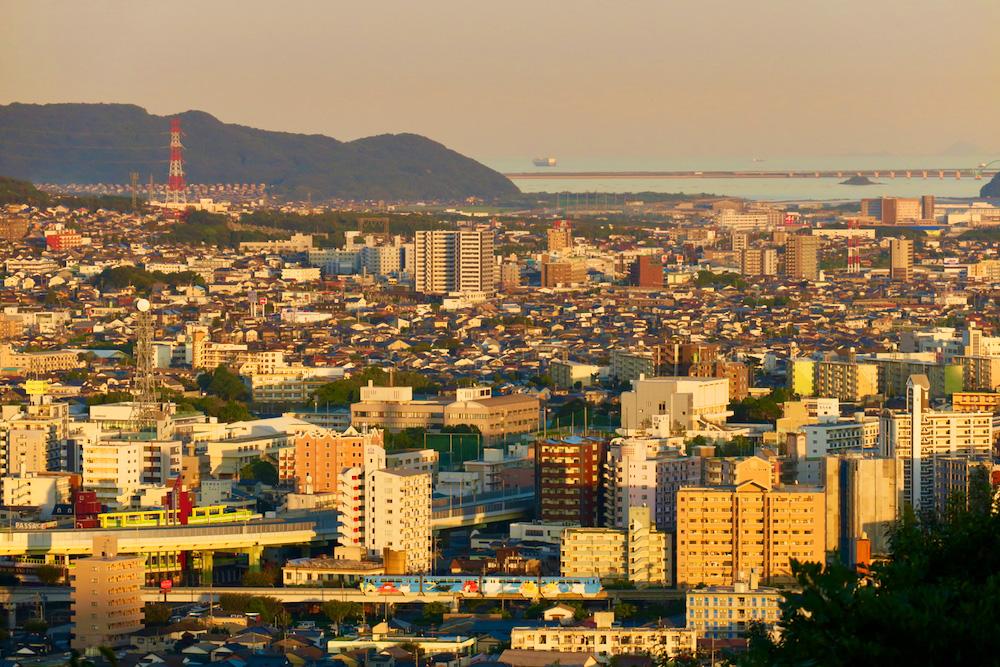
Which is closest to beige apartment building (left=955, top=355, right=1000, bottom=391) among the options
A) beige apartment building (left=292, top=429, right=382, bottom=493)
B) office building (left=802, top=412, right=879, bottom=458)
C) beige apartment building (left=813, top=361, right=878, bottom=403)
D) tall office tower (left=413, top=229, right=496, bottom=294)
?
beige apartment building (left=813, top=361, right=878, bottom=403)

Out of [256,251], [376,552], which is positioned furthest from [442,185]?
[376,552]

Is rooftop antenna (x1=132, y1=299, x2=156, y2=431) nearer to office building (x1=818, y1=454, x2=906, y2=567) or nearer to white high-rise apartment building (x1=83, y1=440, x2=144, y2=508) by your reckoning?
white high-rise apartment building (x1=83, y1=440, x2=144, y2=508)

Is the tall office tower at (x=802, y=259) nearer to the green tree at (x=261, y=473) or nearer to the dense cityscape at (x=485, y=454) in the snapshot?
the dense cityscape at (x=485, y=454)

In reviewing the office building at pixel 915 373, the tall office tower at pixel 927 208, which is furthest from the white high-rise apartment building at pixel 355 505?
the tall office tower at pixel 927 208

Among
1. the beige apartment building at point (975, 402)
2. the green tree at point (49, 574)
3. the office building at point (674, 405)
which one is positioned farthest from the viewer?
the beige apartment building at point (975, 402)

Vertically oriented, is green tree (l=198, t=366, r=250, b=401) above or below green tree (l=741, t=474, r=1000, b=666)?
below

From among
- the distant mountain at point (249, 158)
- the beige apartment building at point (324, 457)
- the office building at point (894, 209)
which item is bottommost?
the beige apartment building at point (324, 457)

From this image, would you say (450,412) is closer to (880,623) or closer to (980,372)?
(980,372)
